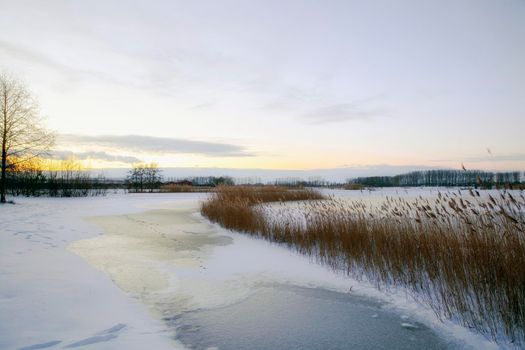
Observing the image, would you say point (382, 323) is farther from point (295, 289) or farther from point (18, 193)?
point (18, 193)

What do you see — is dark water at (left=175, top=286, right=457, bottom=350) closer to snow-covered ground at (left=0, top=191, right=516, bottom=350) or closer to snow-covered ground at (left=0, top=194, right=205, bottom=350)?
snow-covered ground at (left=0, top=191, right=516, bottom=350)

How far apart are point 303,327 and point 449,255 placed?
2407 millimetres

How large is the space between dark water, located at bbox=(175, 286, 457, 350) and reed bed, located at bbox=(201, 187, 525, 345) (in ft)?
2.20

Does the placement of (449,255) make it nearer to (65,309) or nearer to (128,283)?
(128,283)

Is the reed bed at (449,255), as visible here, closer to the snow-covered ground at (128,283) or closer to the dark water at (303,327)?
the snow-covered ground at (128,283)

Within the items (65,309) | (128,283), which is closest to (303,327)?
(65,309)

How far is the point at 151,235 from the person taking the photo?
8656 millimetres

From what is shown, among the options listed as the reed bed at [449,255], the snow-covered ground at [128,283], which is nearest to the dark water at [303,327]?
the snow-covered ground at [128,283]

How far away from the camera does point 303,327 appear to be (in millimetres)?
3297

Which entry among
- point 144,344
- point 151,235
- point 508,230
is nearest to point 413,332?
point 508,230

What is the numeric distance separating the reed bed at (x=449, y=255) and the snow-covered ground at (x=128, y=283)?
0.31 m

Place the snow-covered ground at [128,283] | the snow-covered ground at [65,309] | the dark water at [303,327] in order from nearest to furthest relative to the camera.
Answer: the snow-covered ground at [65,309]
the snow-covered ground at [128,283]
the dark water at [303,327]

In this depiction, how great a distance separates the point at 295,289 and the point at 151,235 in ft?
18.3

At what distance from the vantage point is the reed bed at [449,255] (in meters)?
3.19
